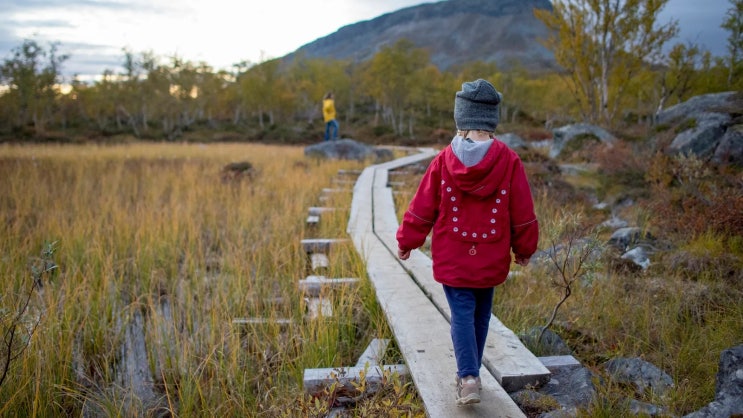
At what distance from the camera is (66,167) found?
11672 millimetres

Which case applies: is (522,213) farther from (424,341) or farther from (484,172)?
(424,341)

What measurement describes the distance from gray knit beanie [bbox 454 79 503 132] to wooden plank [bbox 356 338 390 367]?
Result: 1476 mm

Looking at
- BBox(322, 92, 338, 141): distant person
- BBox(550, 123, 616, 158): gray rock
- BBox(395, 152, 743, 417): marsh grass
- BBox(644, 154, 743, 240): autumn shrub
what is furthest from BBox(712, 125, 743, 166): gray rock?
BBox(322, 92, 338, 141): distant person

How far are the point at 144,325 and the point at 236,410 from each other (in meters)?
1.73

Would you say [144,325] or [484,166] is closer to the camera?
[484,166]

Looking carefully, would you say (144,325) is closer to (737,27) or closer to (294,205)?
(294,205)

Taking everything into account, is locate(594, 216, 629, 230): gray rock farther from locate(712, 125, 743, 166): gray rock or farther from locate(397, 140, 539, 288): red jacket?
locate(397, 140, 539, 288): red jacket

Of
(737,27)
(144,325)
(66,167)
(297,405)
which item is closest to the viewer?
(297,405)

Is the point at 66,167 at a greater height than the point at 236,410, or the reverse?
the point at 66,167

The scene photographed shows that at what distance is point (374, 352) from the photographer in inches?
123

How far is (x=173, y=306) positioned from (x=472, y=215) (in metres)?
2.91

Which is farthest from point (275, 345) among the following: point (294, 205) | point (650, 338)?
point (294, 205)

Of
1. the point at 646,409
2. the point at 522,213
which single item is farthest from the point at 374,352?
the point at 646,409

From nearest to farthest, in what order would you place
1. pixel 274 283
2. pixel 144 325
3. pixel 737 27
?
pixel 144 325
pixel 274 283
pixel 737 27
